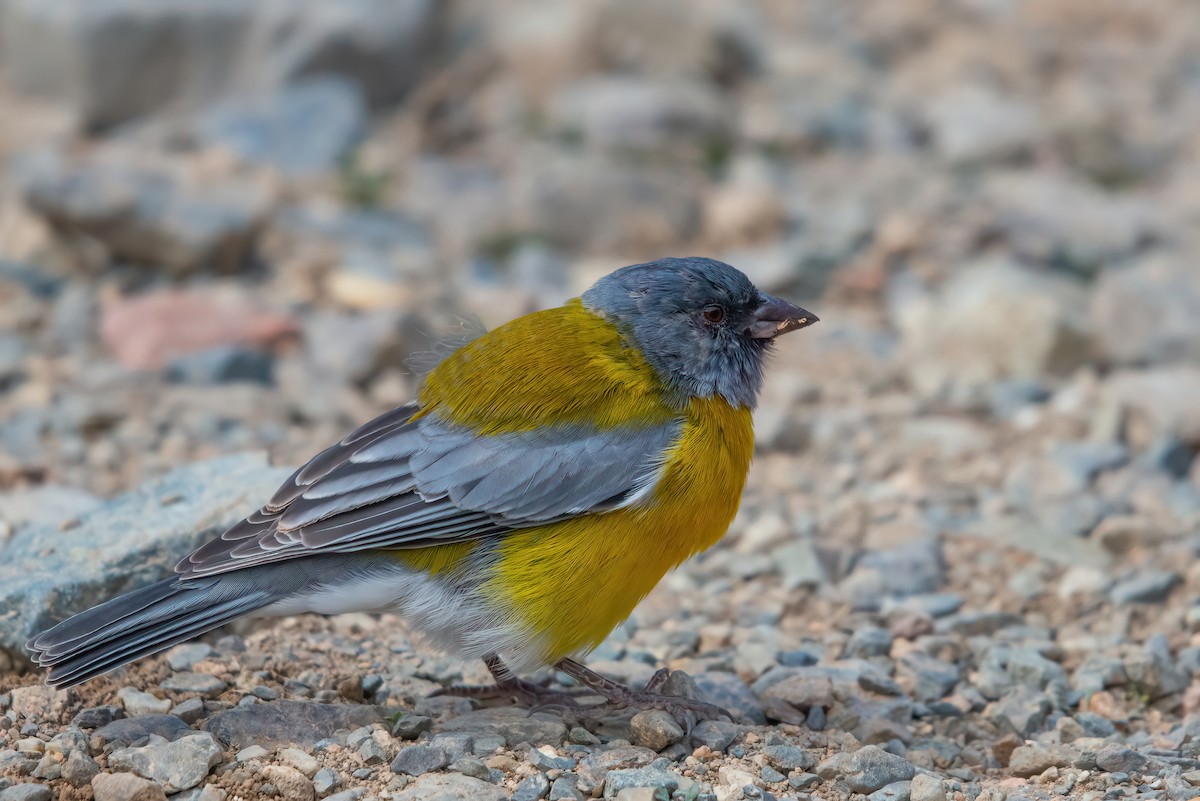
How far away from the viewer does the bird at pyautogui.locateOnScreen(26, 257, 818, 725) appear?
436 cm

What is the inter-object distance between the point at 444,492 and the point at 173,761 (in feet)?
3.68

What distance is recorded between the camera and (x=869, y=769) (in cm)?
425

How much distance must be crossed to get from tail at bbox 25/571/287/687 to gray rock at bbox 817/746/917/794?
1.77 metres

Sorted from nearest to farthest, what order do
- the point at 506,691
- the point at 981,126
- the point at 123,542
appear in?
1. the point at 123,542
2. the point at 506,691
3. the point at 981,126

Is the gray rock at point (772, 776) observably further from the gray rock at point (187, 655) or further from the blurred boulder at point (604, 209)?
the blurred boulder at point (604, 209)

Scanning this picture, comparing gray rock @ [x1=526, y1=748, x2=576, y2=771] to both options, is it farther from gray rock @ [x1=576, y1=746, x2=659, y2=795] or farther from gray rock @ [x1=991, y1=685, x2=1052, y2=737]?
gray rock @ [x1=991, y1=685, x2=1052, y2=737]

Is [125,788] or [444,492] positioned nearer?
[125,788]

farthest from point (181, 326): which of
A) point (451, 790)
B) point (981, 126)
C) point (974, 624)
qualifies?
point (981, 126)

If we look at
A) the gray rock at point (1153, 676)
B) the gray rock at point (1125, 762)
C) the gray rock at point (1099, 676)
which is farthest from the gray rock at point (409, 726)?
the gray rock at point (1153, 676)

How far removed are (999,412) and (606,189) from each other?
136 inches

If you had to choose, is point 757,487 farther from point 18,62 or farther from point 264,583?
point 18,62

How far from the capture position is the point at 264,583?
14.5 feet

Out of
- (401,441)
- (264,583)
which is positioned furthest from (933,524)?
(264,583)

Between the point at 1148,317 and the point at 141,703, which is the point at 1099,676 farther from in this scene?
the point at 1148,317
